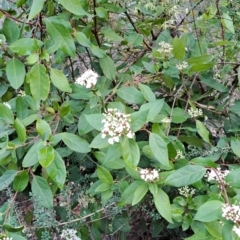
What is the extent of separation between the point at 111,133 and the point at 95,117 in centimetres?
10

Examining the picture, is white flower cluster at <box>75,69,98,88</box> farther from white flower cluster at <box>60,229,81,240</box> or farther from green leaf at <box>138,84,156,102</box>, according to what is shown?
white flower cluster at <box>60,229,81,240</box>

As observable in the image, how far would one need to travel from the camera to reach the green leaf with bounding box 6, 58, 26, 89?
A: 112 cm

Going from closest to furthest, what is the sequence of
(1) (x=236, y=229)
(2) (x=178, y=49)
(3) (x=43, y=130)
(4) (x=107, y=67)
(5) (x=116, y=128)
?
(1) (x=236, y=229) < (5) (x=116, y=128) < (3) (x=43, y=130) < (2) (x=178, y=49) < (4) (x=107, y=67)

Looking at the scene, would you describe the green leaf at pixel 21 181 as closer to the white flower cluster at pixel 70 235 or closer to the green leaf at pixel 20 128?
the green leaf at pixel 20 128

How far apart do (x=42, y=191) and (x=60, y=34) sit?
41 centimetres

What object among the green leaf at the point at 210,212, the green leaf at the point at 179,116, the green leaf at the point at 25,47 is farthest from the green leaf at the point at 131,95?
the green leaf at the point at 210,212

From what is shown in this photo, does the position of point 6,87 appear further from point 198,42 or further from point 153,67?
point 198,42

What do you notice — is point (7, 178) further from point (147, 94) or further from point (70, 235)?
point (147, 94)

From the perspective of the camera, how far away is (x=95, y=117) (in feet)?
3.25

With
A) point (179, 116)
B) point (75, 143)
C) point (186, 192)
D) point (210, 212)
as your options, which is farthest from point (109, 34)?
point (210, 212)

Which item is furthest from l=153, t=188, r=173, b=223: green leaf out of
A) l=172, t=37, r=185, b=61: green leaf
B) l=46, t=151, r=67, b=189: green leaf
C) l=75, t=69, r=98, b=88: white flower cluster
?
l=172, t=37, r=185, b=61: green leaf

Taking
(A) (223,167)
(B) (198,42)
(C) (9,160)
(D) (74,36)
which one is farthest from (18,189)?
(B) (198,42)

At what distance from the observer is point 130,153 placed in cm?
93

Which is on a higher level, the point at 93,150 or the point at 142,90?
the point at 142,90
